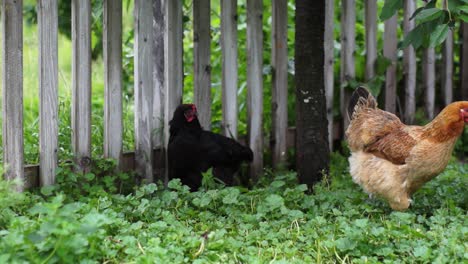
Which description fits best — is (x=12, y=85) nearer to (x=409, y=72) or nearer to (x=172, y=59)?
(x=172, y=59)

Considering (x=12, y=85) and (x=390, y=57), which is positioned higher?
(x=390, y=57)

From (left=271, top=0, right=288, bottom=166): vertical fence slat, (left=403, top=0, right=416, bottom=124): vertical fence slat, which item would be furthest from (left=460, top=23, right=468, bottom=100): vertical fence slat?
(left=271, top=0, right=288, bottom=166): vertical fence slat

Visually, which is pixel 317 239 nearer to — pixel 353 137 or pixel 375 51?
pixel 353 137

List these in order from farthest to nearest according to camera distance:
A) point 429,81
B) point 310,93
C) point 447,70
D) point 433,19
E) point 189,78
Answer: point 447,70 < point 429,81 < point 189,78 < point 310,93 < point 433,19

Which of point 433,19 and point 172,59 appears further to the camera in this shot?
point 172,59

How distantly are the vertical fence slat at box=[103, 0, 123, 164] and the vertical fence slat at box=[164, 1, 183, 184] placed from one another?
450 millimetres

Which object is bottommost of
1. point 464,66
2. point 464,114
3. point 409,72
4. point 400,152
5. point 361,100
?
point 400,152

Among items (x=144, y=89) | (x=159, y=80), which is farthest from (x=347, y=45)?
(x=144, y=89)

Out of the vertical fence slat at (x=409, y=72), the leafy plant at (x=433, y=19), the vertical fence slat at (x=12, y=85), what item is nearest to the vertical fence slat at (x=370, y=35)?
the vertical fence slat at (x=409, y=72)

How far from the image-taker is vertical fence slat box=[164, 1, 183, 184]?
20.7 ft

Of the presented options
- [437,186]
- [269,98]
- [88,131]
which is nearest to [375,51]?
[269,98]

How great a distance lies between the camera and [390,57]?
8406 millimetres

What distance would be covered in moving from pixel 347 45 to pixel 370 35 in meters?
0.39

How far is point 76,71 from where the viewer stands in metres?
5.75
